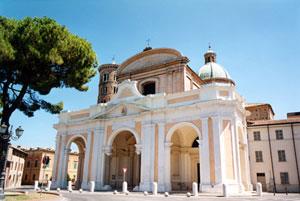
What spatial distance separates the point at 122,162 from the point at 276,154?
15.7m

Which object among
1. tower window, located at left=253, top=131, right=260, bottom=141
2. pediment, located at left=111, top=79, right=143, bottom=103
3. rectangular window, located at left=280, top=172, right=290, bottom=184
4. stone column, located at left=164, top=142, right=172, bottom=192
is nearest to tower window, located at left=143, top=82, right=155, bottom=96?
pediment, located at left=111, top=79, right=143, bottom=103

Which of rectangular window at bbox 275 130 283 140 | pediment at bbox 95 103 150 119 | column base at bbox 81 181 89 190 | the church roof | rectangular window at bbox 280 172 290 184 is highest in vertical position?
the church roof

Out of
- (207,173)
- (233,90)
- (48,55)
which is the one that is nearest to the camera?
(48,55)

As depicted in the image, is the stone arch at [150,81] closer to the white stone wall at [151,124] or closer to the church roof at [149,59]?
the church roof at [149,59]

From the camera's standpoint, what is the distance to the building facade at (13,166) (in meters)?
36.1

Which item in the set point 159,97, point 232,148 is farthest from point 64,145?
point 232,148

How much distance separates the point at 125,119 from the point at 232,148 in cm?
971

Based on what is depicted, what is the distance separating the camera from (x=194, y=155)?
24.5m

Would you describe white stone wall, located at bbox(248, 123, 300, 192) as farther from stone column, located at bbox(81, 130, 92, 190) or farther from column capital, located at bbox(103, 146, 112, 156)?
stone column, located at bbox(81, 130, 92, 190)

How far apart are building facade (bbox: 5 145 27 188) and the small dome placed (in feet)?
91.4

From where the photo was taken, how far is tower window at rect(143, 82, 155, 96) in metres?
28.2

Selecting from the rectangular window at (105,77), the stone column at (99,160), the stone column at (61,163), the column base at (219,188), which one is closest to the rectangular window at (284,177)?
the column base at (219,188)

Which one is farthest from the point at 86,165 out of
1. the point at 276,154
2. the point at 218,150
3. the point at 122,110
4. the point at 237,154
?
the point at 276,154

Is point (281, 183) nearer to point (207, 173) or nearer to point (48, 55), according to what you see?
point (207, 173)
